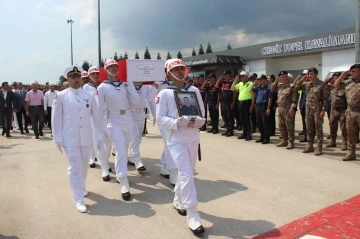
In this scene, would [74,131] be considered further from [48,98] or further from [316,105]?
[48,98]

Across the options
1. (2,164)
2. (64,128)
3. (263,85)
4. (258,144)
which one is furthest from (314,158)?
(2,164)

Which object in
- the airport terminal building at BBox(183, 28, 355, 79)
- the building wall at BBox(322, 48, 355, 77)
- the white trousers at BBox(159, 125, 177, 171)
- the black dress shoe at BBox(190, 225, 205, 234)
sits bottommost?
the black dress shoe at BBox(190, 225, 205, 234)

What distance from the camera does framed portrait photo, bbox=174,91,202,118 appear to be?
389cm

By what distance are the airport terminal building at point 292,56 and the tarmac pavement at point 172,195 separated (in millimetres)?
19444

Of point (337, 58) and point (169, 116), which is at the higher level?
point (337, 58)

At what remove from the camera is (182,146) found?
3.94 metres

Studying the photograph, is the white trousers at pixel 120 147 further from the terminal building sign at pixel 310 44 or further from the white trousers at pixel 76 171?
the terminal building sign at pixel 310 44

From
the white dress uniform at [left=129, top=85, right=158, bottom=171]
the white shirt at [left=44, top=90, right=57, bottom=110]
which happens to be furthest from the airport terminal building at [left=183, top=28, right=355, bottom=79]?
the white dress uniform at [left=129, top=85, right=158, bottom=171]

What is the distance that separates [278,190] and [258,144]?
12.8 ft

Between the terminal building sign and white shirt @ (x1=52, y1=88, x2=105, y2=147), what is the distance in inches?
912

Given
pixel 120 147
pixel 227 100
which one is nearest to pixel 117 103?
pixel 120 147

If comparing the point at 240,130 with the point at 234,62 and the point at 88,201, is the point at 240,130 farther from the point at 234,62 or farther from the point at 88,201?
the point at 234,62

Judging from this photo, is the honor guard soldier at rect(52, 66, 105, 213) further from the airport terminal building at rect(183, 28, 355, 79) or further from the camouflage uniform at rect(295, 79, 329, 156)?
the airport terminal building at rect(183, 28, 355, 79)

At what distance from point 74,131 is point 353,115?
5465 mm
